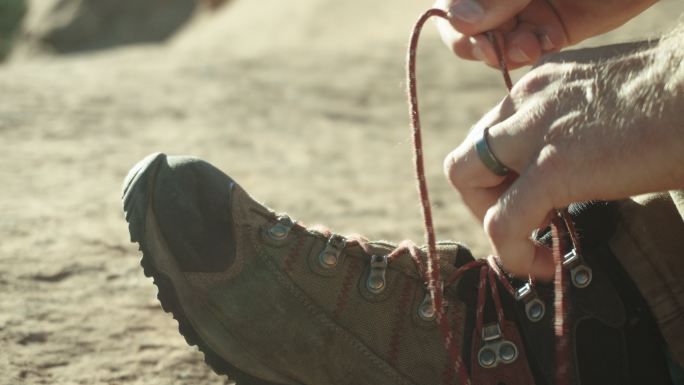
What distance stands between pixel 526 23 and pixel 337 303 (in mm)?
535

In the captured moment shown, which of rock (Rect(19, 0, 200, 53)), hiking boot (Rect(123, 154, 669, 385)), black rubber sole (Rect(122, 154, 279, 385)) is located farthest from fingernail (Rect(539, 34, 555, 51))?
rock (Rect(19, 0, 200, 53))

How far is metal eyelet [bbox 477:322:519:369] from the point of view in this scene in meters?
1.14

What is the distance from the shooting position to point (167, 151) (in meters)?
2.99

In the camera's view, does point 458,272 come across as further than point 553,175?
Yes

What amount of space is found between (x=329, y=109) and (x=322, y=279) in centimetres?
271

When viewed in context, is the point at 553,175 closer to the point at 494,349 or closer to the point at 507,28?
the point at 494,349

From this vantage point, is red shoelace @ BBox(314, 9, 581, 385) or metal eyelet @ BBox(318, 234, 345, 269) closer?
red shoelace @ BBox(314, 9, 581, 385)

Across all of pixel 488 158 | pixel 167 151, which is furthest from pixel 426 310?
pixel 167 151

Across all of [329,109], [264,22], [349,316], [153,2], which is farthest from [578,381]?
[153,2]

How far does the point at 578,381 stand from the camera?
1.12m

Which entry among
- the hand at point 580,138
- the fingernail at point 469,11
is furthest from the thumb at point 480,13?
the hand at point 580,138

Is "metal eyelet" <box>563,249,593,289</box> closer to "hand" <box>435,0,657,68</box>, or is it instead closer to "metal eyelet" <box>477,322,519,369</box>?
"metal eyelet" <box>477,322,519,369</box>

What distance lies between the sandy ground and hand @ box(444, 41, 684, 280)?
2.08ft

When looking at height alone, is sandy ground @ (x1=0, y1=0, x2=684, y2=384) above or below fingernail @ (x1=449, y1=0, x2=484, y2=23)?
below
